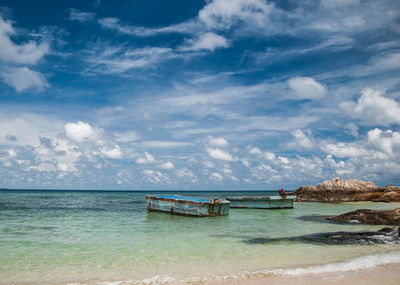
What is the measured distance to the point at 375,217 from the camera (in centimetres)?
1786

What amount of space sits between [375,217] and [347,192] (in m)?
32.1

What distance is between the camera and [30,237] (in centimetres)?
1380

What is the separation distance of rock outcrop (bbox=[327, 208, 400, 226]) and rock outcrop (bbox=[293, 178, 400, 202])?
2958cm

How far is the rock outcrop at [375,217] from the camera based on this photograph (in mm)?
17266

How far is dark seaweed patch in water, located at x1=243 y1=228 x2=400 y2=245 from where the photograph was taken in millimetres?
12148

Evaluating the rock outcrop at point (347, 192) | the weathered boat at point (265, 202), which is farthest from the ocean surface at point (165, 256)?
the rock outcrop at point (347, 192)

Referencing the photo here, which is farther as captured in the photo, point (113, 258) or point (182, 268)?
point (113, 258)

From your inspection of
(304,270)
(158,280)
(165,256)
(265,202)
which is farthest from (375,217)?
(158,280)

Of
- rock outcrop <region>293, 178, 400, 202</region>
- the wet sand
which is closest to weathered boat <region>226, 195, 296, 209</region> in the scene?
rock outcrop <region>293, 178, 400, 202</region>

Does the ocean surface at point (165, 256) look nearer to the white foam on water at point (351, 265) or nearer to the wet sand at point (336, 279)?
the white foam on water at point (351, 265)

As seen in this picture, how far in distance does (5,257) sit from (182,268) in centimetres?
611

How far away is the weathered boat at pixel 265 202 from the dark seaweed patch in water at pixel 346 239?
711 inches

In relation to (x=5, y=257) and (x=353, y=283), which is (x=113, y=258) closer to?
(x=5, y=257)

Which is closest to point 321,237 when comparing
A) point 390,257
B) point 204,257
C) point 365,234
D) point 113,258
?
point 365,234
